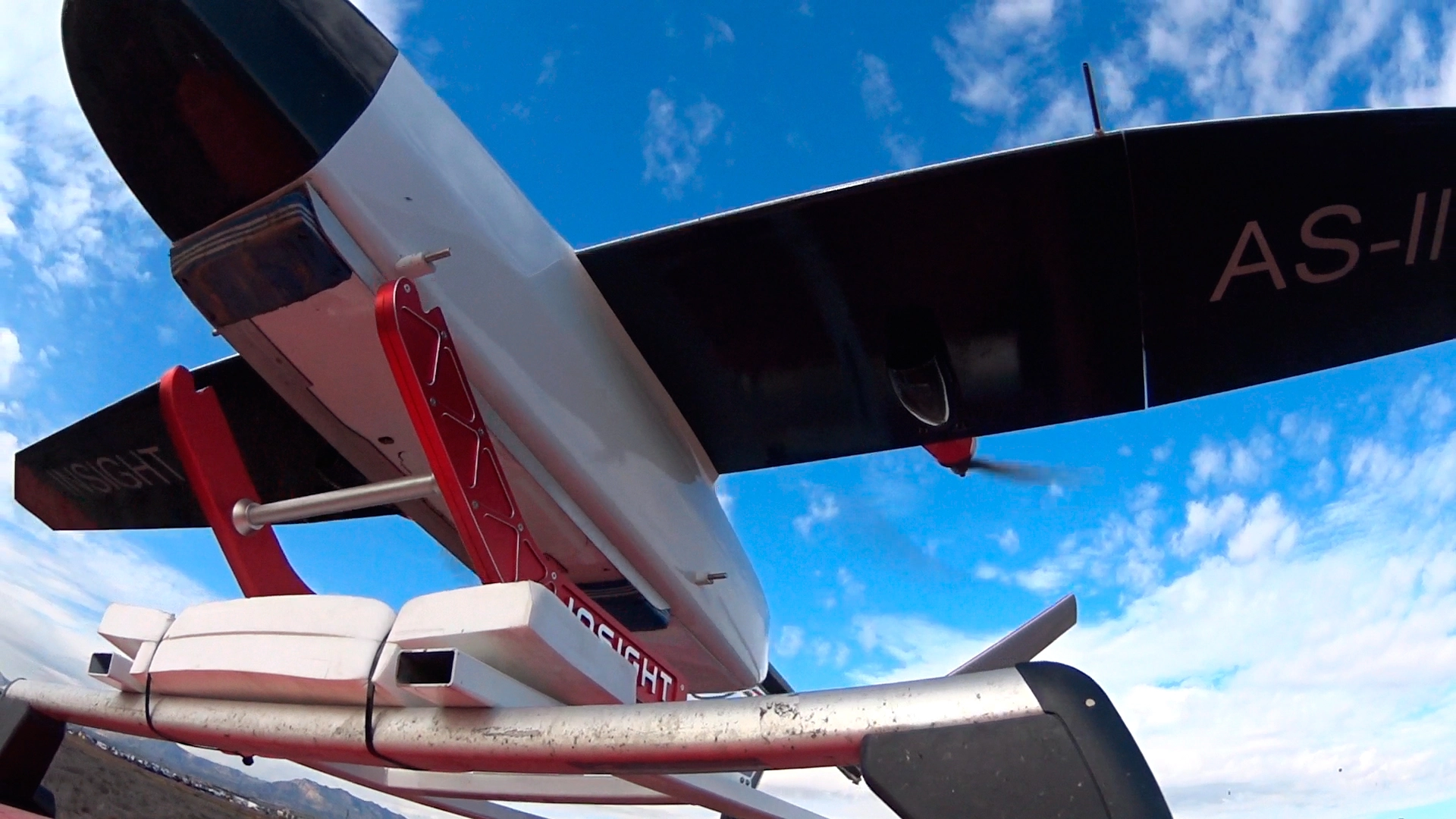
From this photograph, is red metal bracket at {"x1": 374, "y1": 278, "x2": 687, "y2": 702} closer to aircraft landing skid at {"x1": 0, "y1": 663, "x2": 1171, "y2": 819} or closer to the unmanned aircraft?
the unmanned aircraft

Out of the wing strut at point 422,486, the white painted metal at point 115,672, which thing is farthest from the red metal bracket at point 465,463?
the white painted metal at point 115,672

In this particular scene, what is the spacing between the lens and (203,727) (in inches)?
75.8

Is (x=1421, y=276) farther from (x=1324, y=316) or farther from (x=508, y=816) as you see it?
(x=508, y=816)

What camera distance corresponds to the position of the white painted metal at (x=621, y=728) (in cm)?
119

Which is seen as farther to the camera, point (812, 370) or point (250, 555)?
point (812, 370)

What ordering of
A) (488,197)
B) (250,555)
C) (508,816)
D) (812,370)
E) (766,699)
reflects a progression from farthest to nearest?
(508,816) → (812,370) → (488,197) → (250,555) → (766,699)

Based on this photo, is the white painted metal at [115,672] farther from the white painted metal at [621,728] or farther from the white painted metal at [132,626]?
the white painted metal at [621,728]

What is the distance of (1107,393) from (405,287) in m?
2.93

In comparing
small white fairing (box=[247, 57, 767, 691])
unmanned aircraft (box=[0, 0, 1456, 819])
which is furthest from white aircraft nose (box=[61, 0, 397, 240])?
small white fairing (box=[247, 57, 767, 691])

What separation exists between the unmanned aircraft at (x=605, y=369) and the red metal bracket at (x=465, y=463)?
0.5 inches

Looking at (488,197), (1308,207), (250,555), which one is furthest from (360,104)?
(1308,207)

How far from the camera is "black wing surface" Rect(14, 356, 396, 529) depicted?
399 centimetres

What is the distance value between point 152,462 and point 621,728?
4.29 metres

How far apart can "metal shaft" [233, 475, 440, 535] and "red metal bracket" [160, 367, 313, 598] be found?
0.12ft
